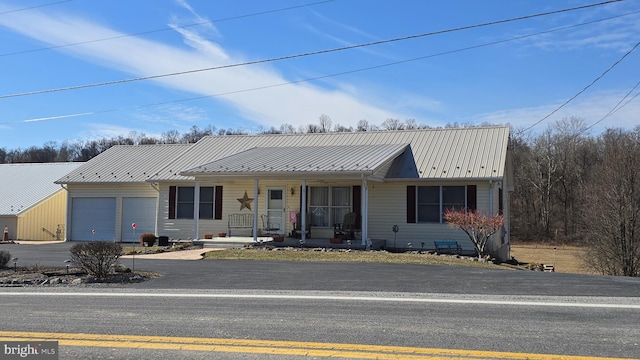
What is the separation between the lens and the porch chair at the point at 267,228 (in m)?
23.9

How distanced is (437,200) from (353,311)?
14653mm

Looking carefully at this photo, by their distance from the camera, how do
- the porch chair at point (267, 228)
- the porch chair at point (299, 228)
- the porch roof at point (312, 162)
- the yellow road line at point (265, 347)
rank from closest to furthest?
the yellow road line at point (265, 347) < the porch roof at point (312, 162) < the porch chair at point (299, 228) < the porch chair at point (267, 228)

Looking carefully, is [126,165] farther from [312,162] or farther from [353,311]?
[353,311]

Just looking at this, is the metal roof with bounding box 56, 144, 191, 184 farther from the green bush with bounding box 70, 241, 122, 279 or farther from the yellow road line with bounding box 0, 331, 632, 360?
the yellow road line with bounding box 0, 331, 632, 360

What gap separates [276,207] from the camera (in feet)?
81.3

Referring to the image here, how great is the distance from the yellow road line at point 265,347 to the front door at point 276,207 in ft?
57.1

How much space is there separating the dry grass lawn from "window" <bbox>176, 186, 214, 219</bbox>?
53.7 ft

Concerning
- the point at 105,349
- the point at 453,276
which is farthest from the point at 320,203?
the point at 105,349

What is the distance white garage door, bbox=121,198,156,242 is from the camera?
27.7 metres

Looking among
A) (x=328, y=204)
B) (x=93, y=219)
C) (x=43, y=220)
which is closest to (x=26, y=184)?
(x=43, y=220)

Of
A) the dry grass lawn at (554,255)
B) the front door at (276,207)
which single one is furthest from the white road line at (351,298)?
the dry grass lawn at (554,255)

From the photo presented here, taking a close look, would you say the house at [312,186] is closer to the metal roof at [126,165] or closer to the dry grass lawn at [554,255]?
the metal roof at [126,165]

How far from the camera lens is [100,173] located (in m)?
29.3

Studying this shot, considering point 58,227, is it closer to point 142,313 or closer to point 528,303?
point 142,313
